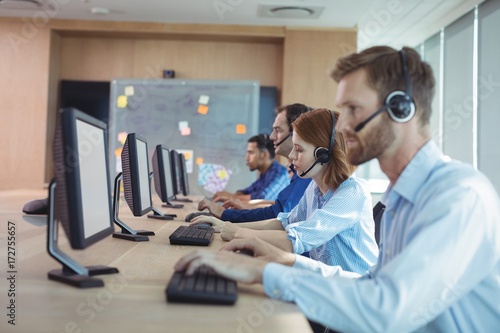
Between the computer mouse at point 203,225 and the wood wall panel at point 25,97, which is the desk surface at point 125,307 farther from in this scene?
the wood wall panel at point 25,97

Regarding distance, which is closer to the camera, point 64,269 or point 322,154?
point 64,269

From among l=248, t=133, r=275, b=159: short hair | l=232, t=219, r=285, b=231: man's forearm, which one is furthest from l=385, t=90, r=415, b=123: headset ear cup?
l=248, t=133, r=275, b=159: short hair

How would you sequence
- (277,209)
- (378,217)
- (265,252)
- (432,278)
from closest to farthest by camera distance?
1. (432,278)
2. (265,252)
3. (378,217)
4. (277,209)

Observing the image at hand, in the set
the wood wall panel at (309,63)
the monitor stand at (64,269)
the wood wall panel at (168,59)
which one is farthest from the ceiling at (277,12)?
the monitor stand at (64,269)

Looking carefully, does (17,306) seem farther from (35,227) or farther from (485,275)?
(35,227)

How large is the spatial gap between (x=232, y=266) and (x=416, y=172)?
441 mm

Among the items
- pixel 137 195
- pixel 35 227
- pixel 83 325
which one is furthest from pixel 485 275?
pixel 35 227

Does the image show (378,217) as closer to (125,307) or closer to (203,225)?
(203,225)

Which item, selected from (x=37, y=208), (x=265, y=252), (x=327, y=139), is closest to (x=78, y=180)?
(x=265, y=252)

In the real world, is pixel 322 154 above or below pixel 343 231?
above

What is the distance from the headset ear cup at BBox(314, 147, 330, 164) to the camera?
1938mm

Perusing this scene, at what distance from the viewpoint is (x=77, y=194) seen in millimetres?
1003

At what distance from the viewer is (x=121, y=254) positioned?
1462 millimetres

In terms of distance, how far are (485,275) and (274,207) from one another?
5.86 ft
